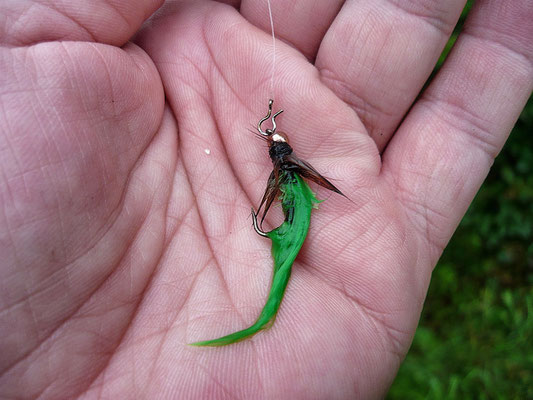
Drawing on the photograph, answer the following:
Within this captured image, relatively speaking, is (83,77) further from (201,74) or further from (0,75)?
(201,74)

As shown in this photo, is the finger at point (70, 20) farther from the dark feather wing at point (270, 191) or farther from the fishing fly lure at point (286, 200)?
the dark feather wing at point (270, 191)

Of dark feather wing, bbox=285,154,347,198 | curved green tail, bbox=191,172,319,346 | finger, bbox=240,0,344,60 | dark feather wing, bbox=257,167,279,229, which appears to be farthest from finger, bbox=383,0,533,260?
finger, bbox=240,0,344,60

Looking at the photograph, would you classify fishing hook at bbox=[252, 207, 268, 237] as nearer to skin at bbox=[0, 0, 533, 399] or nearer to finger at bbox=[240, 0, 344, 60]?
skin at bbox=[0, 0, 533, 399]

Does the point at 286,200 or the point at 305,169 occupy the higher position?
the point at 305,169

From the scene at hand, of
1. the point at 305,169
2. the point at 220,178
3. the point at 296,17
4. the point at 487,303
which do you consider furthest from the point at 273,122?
the point at 487,303

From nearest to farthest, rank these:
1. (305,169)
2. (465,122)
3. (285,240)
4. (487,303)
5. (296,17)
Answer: (285,240), (305,169), (465,122), (296,17), (487,303)

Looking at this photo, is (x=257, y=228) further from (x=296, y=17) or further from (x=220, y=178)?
(x=296, y=17)
